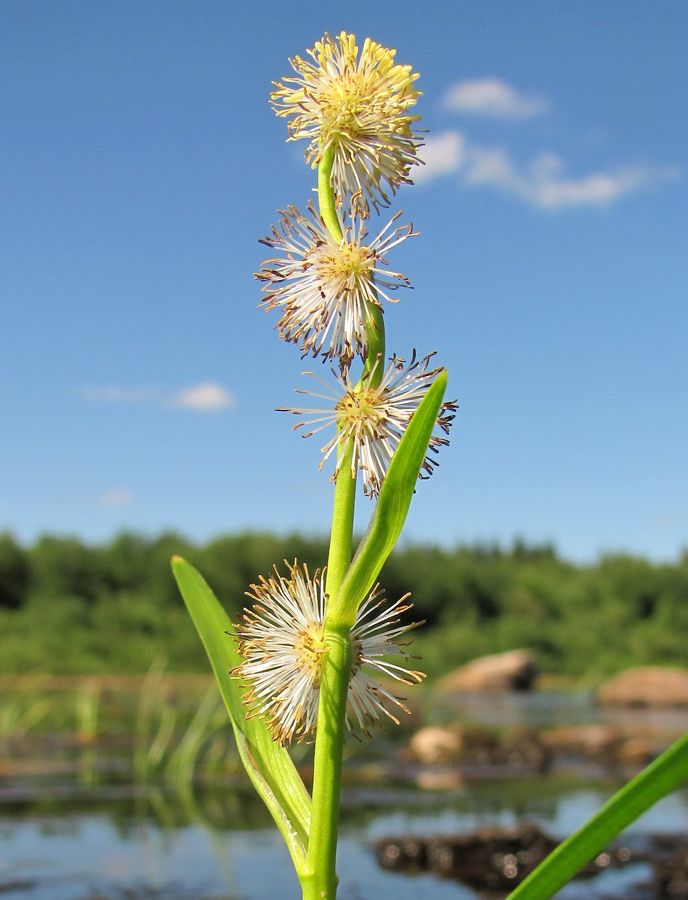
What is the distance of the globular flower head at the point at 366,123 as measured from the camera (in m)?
0.86

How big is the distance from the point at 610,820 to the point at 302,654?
0.27 metres

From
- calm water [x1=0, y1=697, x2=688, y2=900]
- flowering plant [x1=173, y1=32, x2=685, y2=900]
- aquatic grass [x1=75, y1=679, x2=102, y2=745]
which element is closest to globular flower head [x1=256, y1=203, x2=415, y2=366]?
flowering plant [x1=173, y1=32, x2=685, y2=900]

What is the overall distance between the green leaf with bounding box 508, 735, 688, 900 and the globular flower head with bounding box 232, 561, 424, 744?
0.16 metres

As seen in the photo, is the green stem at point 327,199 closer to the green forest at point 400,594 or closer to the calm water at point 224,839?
the calm water at point 224,839

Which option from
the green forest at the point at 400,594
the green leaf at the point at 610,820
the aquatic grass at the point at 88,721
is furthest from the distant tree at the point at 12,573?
the green leaf at the point at 610,820

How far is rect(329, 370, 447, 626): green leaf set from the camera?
683 mm

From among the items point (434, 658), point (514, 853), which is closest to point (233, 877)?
point (514, 853)

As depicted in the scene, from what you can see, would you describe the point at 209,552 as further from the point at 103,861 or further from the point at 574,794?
the point at 103,861

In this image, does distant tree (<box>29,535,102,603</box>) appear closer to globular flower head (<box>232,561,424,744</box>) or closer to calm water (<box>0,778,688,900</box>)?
calm water (<box>0,778,688,900</box>)

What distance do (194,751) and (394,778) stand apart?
140 centimetres

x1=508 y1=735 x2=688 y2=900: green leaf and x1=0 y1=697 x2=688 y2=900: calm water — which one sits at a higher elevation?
x1=508 y1=735 x2=688 y2=900: green leaf

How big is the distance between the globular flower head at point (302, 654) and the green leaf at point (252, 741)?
21mm

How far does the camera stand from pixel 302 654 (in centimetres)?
80

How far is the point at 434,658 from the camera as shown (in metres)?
16.6
